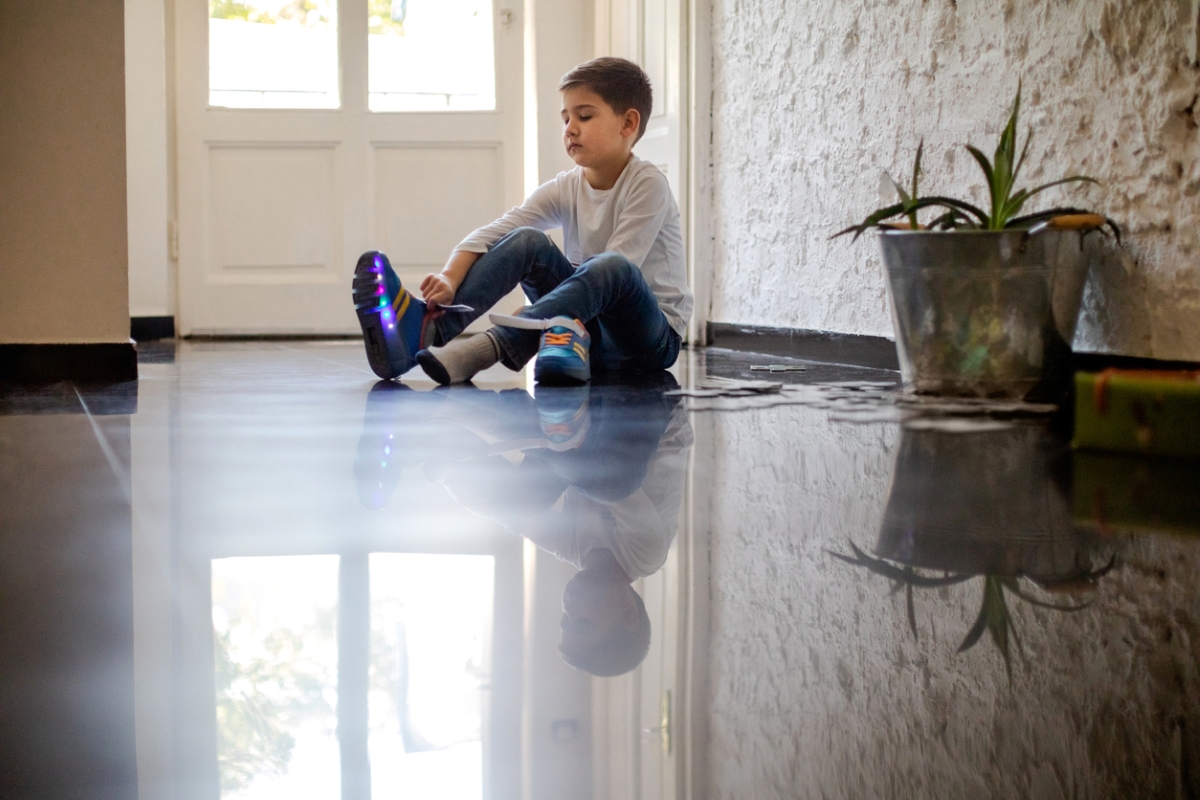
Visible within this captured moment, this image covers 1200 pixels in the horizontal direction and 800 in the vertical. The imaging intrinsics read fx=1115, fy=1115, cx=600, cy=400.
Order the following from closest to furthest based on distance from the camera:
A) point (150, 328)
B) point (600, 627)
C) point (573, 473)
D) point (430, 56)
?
1. point (600, 627)
2. point (573, 473)
3. point (150, 328)
4. point (430, 56)

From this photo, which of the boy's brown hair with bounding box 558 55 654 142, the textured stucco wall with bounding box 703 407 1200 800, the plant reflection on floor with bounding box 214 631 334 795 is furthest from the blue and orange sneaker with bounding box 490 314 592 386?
the plant reflection on floor with bounding box 214 631 334 795

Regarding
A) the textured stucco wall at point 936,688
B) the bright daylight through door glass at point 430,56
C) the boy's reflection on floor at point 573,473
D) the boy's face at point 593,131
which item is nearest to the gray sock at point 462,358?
the boy's reflection on floor at point 573,473

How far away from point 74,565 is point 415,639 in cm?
26

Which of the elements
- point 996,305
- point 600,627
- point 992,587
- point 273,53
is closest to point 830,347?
point 996,305

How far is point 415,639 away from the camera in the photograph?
0.50 m

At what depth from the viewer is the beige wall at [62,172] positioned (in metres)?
2.13

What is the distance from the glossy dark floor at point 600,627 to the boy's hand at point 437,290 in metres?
0.98

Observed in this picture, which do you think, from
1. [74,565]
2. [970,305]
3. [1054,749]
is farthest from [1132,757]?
[970,305]

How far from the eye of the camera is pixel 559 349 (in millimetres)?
1887

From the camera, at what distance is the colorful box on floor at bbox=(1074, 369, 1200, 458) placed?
1.03m

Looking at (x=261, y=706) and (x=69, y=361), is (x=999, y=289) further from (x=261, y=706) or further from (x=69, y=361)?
(x=69, y=361)

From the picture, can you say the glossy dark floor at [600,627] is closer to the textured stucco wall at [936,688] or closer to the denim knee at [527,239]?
the textured stucco wall at [936,688]

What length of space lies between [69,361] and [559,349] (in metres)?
1.01

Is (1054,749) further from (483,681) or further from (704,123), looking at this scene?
(704,123)
